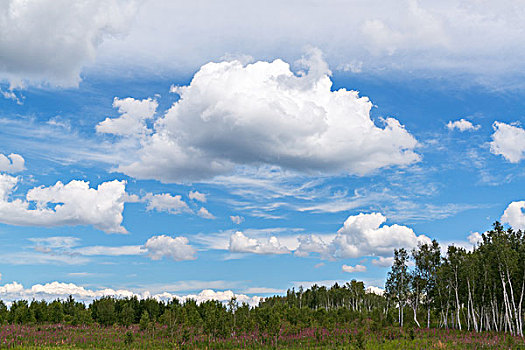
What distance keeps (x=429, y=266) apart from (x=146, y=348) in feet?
131

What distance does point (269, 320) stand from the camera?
1698 inches

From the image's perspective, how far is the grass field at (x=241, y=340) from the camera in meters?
37.2

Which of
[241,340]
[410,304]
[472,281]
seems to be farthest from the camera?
[410,304]

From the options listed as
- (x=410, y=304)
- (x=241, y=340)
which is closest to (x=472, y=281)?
(x=410, y=304)

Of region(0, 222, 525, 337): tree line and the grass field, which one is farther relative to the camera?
region(0, 222, 525, 337): tree line

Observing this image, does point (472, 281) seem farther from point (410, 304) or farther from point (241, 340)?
point (241, 340)

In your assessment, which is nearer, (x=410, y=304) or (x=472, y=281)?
(x=472, y=281)

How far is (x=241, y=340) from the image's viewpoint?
139 feet

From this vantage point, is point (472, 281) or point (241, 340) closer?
point (241, 340)

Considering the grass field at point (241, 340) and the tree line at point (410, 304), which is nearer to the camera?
the grass field at point (241, 340)

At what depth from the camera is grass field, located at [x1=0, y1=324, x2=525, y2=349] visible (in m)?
37.2

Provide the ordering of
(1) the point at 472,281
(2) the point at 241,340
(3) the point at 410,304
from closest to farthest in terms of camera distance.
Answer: (2) the point at 241,340 → (1) the point at 472,281 → (3) the point at 410,304

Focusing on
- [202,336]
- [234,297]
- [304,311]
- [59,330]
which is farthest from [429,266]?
[59,330]

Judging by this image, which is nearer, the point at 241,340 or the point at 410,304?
the point at 241,340
